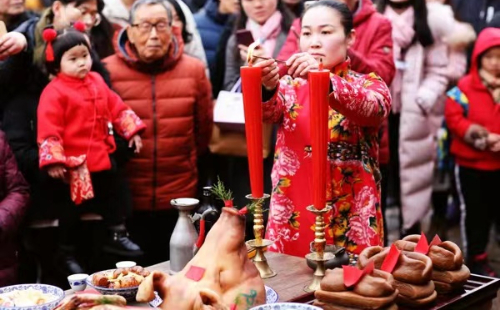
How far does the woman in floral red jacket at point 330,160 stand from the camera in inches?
120

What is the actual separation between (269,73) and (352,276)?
0.80 metres

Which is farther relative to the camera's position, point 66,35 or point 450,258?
point 66,35

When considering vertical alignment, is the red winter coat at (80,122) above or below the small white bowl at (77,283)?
above

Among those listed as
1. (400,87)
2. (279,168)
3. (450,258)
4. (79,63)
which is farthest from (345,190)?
(400,87)

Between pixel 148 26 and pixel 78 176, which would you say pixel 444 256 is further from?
pixel 148 26

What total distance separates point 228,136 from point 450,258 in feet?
7.81

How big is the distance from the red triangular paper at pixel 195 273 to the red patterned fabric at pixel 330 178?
1.02 metres

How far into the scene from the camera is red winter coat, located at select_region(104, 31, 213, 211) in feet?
14.4

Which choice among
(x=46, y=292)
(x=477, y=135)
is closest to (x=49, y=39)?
(x=46, y=292)

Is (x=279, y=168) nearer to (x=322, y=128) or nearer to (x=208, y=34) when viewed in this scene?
(x=322, y=128)

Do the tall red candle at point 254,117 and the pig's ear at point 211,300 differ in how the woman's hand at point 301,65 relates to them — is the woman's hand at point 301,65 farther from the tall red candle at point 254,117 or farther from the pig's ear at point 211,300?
the pig's ear at point 211,300

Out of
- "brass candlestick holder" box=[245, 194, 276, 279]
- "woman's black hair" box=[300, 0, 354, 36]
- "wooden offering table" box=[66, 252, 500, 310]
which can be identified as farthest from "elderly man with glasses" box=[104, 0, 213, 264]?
"brass candlestick holder" box=[245, 194, 276, 279]

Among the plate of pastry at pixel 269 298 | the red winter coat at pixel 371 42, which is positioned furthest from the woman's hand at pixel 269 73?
the red winter coat at pixel 371 42

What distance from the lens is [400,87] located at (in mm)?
5023
